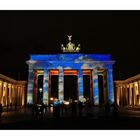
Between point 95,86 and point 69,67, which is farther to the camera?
point 95,86

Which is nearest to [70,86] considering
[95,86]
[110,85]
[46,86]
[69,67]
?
[95,86]

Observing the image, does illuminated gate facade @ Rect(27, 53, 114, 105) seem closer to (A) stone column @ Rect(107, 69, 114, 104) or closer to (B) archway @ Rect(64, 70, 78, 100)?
(A) stone column @ Rect(107, 69, 114, 104)

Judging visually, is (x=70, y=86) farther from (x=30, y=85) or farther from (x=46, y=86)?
(x=30, y=85)

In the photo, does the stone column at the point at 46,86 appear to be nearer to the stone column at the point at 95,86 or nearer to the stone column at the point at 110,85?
the stone column at the point at 95,86

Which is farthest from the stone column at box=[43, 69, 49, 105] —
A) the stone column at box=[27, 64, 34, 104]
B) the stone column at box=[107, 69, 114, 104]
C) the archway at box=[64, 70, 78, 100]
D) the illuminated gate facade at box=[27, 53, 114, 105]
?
the archway at box=[64, 70, 78, 100]

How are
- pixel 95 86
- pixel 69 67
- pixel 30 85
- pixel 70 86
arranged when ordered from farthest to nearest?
pixel 70 86, pixel 95 86, pixel 69 67, pixel 30 85

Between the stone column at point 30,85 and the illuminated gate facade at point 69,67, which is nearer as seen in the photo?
the stone column at point 30,85

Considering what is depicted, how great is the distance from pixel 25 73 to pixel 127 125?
71700mm

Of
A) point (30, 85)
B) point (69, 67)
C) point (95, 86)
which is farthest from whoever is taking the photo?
point (95, 86)

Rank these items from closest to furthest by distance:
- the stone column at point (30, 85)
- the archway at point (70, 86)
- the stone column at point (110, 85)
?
the stone column at point (30, 85), the stone column at point (110, 85), the archway at point (70, 86)

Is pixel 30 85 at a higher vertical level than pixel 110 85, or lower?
higher

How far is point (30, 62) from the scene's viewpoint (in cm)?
5819

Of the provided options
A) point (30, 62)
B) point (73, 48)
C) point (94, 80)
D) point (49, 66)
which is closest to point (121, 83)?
point (94, 80)

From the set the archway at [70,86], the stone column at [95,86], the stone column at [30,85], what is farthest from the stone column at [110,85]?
the archway at [70,86]
